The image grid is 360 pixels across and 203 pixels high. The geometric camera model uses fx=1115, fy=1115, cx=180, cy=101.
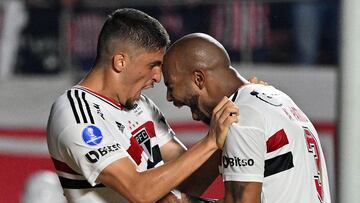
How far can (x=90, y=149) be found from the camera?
460cm

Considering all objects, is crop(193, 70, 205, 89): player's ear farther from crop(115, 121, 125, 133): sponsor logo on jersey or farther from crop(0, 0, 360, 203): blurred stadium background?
crop(0, 0, 360, 203): blurred stadium background

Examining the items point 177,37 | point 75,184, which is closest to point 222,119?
point 75,184

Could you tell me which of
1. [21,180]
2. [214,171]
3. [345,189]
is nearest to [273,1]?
[21,180]

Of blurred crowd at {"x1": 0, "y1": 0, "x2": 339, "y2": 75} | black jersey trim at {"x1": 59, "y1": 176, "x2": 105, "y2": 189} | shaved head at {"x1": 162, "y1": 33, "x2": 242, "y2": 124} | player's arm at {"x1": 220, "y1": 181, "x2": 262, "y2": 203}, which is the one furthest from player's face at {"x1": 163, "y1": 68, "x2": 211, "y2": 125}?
blurred crowd at {"x1": 0, "y1": 0, "x2": 339, "y2": 75}

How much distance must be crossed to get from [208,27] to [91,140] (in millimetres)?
7658

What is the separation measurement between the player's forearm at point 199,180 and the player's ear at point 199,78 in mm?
722

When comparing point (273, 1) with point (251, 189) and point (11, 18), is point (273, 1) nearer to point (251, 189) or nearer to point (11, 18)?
point (11, 18)

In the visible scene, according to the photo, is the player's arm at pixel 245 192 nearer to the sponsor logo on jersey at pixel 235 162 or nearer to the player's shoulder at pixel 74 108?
the sponsor logo on jersey at pixel 235 162

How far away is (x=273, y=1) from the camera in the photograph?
39.8 feet

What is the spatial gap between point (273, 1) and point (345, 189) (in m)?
8.04

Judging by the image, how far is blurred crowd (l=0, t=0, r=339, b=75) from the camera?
472 inches

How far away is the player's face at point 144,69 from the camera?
15.7 feet

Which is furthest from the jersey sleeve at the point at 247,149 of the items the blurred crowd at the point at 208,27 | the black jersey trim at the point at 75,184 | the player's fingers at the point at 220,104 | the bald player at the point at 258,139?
the blurred crowd at the point at 208,27

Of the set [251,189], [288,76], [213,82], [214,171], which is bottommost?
[288,76]
